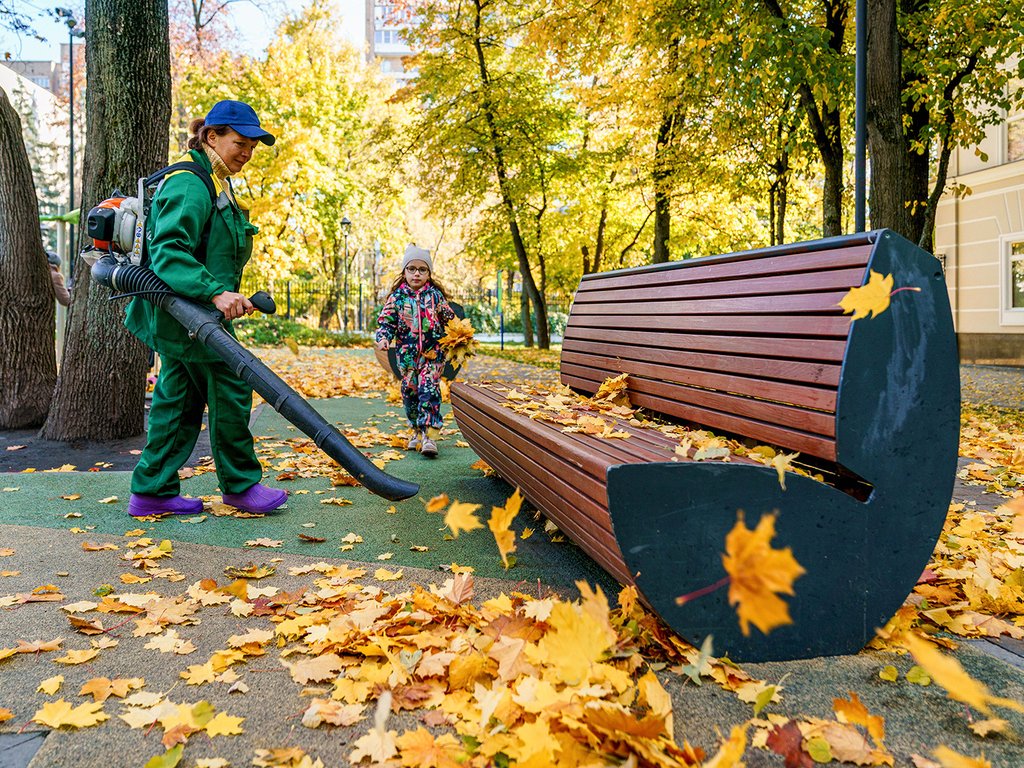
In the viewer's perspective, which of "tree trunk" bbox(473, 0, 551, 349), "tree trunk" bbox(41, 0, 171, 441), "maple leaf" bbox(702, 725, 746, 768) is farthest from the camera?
"tree trunk" bbox(473, 0, 551, 349)

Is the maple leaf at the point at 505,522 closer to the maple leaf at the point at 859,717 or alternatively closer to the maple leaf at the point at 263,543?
the maple leaf at the point at 859,717

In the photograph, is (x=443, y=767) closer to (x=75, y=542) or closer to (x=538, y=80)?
(x=75, y=542)

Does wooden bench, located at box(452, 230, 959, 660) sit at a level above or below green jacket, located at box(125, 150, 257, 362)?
below

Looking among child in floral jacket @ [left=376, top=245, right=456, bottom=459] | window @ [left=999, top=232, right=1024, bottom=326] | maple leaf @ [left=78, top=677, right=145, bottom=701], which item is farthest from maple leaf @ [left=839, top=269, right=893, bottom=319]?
window @ [left=999, top=232, right=1024, bottom=326]

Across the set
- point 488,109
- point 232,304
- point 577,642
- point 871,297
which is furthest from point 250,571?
point 488,109

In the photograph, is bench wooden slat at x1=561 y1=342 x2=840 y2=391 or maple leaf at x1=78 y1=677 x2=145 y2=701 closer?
maple leaf at x1=78 y1=677 x2=145 y2=701

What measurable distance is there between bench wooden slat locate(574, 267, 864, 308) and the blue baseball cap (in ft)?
6.52

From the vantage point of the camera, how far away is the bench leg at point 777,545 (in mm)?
2133

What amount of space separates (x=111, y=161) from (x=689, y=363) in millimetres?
4775

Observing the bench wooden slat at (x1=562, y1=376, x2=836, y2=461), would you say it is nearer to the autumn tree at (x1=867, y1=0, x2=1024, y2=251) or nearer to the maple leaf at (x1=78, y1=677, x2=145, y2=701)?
the maple leaf at (x1=78, y1=677, x2=145, y2=701)

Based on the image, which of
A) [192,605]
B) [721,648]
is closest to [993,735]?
[721,648]

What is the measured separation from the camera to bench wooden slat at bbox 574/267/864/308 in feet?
7.91

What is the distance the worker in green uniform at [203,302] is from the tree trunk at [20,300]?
3464 millimetres

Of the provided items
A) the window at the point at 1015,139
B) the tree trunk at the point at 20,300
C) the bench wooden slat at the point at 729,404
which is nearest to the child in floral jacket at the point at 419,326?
the bench wooden slat at the point at 729,404
